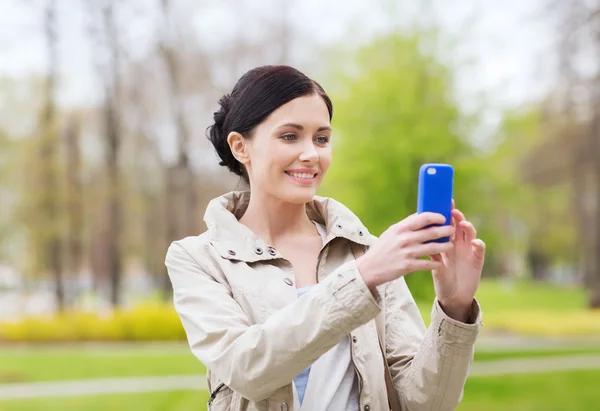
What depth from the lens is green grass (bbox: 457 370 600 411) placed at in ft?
26.6

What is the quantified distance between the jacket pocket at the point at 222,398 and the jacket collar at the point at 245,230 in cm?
27

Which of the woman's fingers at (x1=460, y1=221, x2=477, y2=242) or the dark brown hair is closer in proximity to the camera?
the woman's fingers at (x1=460, y1=221, x2=477, y2=242)

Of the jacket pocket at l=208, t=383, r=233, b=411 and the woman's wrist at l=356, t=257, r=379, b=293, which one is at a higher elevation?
the woman's wrist at l=356, t=257, r=379, b=293

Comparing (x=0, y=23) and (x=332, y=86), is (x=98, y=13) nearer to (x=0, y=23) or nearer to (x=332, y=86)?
(x=0, y=23)

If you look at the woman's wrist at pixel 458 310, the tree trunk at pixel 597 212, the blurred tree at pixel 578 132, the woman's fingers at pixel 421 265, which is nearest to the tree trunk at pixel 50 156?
the blurred tree at pixel 578 132

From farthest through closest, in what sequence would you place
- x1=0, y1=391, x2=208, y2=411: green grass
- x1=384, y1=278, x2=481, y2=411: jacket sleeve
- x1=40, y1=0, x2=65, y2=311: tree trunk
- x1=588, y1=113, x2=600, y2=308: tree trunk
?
Answer: x1=588, y1=113, x2=600, y2=308: tree trunk → x1=40, y1=0, x2=65, y2=311: tree trunk → x1=0, y1=391, x2=208, y2=411: green grass → x1=384, y1=278, x2=481, y2=411: jacket sleeve

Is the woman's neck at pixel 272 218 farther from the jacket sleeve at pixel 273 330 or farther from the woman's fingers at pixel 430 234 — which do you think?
the woman's fingers at pixel 430 234

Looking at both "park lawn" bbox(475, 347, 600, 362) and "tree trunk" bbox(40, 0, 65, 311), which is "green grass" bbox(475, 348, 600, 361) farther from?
"tree trunk" bbox(40, 0, 65, 311)

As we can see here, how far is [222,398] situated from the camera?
157cm

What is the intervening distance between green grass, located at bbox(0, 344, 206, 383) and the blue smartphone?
865 centimetres

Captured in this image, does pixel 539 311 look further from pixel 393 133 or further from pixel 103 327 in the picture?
pixel 103 327

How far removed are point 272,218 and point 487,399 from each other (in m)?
7.17

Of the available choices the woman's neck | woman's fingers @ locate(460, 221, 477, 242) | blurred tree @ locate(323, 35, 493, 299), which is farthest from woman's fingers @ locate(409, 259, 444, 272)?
blurred tree @ locate(323, 35, 493, 299)

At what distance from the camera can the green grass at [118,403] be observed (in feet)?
26.0
